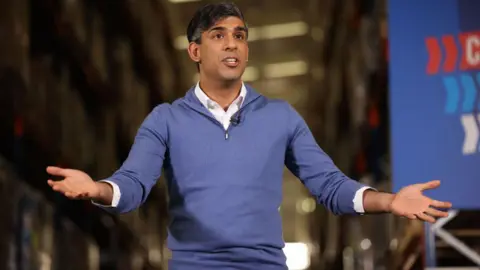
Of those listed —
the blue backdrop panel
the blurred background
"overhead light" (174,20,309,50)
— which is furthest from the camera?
"overhead light" (174,20,309,50)

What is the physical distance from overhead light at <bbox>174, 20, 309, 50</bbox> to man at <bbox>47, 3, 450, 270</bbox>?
3.08m

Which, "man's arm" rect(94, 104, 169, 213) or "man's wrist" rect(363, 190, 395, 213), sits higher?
"man's arm" rect(94, 104, 169, 213)

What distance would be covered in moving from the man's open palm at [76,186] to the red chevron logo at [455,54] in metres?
1.67

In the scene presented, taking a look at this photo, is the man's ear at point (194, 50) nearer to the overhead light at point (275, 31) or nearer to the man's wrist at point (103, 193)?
the man's wrist at point (103, 193)

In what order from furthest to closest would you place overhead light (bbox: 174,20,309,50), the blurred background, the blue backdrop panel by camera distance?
1. overhead light (bbox: 174,20,309,50)
2. the blurred background
3. the blue backdrop panel

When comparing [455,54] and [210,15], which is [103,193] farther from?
[455,54]

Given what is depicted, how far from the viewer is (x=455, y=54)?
2.40 meters

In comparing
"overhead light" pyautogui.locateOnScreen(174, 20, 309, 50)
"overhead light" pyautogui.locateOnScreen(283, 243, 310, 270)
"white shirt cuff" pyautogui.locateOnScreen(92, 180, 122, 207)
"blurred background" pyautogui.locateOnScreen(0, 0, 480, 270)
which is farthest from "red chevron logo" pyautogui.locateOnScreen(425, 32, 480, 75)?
"overhead light" pyautogui.locateOnScreen(283, 243, 310, 270)

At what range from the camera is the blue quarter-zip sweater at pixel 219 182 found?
3.45ft

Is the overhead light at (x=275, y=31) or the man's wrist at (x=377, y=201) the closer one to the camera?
the man's wrist at (x=377, y=201)

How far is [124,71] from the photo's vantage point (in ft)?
13.8

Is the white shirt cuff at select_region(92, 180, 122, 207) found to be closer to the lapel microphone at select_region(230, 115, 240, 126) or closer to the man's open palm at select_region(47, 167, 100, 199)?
the man's open palm at select_region(47, 167, 100, 199)

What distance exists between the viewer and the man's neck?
1.14 metres

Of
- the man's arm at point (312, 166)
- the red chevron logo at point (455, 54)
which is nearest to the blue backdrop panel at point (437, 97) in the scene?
the red chevron logo at point (455, 54)
